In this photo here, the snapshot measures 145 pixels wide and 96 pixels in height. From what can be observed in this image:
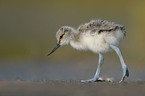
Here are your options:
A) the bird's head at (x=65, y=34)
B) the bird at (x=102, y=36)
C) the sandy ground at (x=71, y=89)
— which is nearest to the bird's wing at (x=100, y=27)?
the bird at (x=102, y=36)

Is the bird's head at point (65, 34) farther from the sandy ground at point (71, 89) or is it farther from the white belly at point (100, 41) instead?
the sandy ground at point (71, 89)

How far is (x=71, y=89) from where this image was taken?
464cm

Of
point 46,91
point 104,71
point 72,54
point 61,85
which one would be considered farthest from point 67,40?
point 72,54

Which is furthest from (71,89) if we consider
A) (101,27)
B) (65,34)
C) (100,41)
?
(65,34)

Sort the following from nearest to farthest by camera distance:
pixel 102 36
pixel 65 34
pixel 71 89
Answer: pixel 71 89
pixel 102 36
pixel 65 34

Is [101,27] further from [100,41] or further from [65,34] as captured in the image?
[65,34]

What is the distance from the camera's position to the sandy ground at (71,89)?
4.36 meters

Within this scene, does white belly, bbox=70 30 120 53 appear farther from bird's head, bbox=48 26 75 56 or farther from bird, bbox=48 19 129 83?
bird's head, bbox=48 26 75 56

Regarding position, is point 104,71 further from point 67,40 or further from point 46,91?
point 46,91

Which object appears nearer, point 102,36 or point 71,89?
point 71,89

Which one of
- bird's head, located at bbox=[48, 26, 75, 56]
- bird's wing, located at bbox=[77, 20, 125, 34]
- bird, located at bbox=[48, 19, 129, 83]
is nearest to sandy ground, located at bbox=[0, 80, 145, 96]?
bird, located at bbox=[48, 19, 129, 83]

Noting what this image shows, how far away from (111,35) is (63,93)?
1523mm

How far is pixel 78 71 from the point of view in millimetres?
8875

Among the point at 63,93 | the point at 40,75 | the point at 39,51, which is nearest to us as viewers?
the point at 63,93
